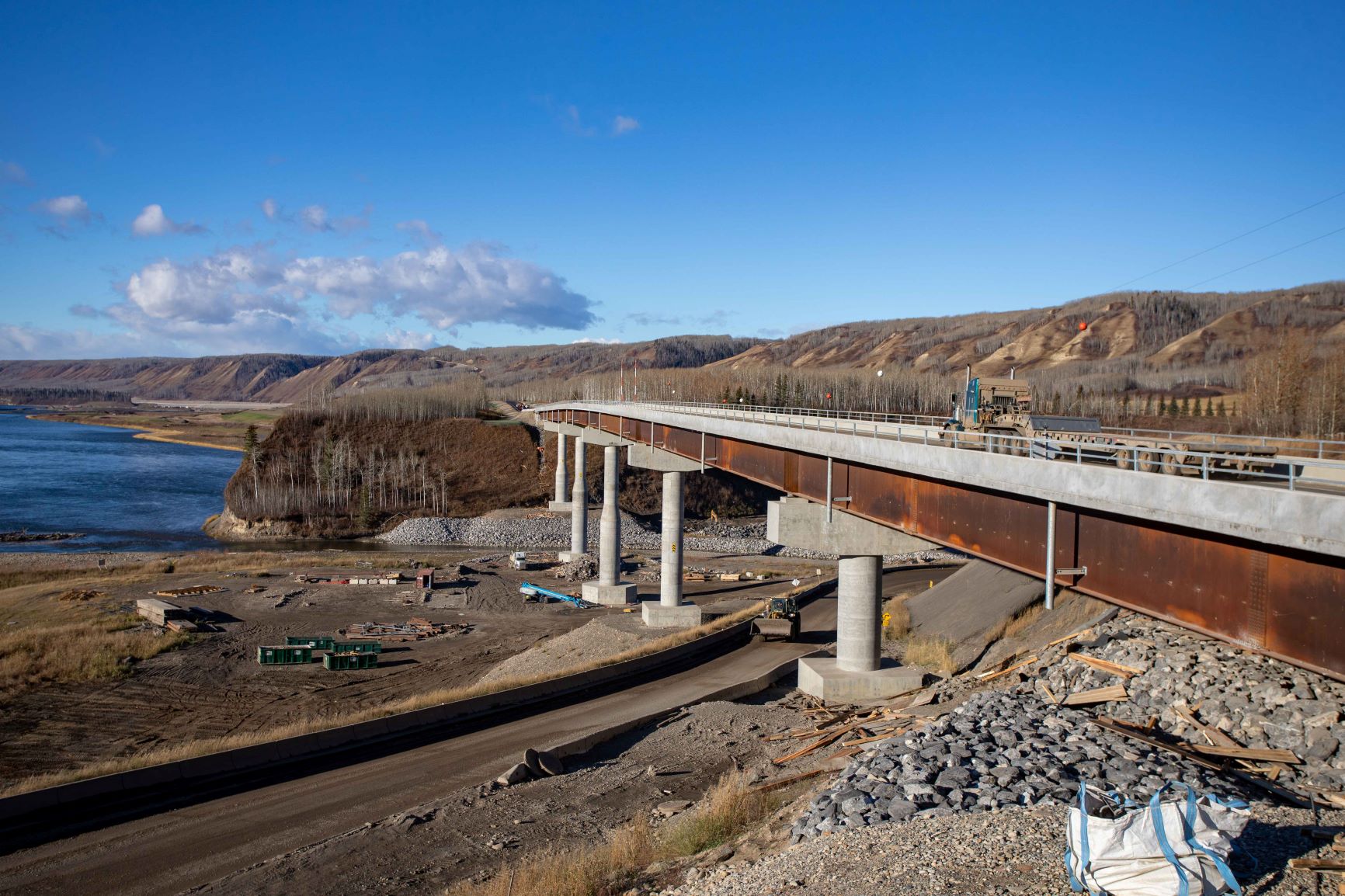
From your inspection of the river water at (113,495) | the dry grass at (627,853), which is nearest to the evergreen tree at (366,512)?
the river water at (113,495)

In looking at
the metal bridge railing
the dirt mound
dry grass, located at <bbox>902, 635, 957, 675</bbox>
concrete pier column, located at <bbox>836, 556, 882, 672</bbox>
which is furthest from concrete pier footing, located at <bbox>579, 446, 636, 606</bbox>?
concrete pier column, located at <bbox>836, 556, 882, 672</bbox>

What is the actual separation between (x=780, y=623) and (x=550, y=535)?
50210mm

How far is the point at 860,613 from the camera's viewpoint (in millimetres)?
24406

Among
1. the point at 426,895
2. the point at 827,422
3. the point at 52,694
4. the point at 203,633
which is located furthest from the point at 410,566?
the point at 426,895

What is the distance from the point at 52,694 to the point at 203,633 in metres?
10.5

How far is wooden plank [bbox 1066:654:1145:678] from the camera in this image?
16844 mm

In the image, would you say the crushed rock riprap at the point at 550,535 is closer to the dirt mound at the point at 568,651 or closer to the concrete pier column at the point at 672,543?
the concrete pier column at the point at 672,543

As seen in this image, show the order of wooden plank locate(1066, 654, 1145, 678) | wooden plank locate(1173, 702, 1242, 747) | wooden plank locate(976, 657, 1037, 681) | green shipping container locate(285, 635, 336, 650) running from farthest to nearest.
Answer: green shipping container locate(285, 635, 336, 650)
wooden plank locate(976, 657, 1037, 681)
wooden plank locate(1066, 654, 1145, 678)
wooden plank locate(1173, 702, 1242, 747)

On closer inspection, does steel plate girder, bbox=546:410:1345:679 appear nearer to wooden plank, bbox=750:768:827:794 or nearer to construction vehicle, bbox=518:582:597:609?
wooden plank, bbox=750:768:827:794

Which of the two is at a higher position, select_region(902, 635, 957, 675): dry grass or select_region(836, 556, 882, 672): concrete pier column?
select_region(836, 556, 882, 672): concrete pier column

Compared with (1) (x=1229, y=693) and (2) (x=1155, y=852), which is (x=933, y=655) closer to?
(1) (x=1229, y=693)

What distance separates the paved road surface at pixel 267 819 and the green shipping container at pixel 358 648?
1533 centimetres

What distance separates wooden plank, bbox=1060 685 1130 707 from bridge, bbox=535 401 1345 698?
3159mm

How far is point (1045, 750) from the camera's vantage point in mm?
13648
